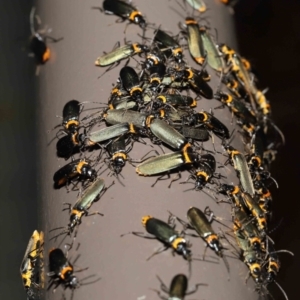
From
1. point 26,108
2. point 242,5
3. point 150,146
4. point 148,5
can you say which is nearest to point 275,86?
point 242,5

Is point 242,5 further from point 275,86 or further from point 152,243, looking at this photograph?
point 152,243

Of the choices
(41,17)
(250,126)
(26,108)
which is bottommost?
(26,108)

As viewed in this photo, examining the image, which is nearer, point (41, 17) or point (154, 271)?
point (154, 271)

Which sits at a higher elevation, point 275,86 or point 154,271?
point 154,271
